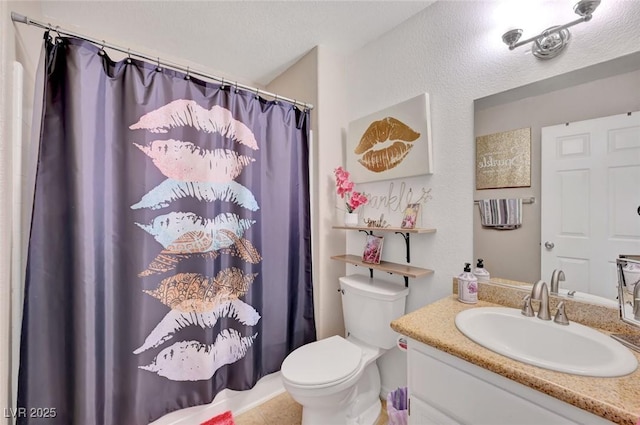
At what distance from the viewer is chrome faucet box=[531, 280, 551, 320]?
0.96 m

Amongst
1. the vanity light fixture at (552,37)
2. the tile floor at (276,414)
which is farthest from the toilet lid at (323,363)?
the vanity light fixture at (552,37)

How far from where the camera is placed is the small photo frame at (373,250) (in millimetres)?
1600

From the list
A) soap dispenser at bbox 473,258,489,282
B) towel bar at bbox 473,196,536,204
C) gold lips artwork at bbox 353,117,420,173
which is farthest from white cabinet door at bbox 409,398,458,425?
gold lips artwork at bbox 353,117,420,173

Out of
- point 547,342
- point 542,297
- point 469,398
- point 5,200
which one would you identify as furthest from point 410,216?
point 5,200

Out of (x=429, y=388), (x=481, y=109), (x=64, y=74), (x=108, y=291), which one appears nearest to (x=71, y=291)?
(x=108, y=291)

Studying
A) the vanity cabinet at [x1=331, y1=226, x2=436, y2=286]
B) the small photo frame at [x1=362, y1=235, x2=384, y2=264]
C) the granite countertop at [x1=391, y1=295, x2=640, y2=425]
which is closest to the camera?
the granite countertop at [x1=391, y1=295, x2=640, y2=425]

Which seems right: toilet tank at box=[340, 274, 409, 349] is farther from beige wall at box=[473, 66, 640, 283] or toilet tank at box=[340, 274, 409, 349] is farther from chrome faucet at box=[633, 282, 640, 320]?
chrome faucet at box=[633, 282, 640, 320]

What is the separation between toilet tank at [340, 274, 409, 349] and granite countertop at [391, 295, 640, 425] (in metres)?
0.49

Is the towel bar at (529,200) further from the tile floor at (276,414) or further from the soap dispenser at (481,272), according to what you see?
the tile floor at (276,414)

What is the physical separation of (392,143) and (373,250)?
2.30ft

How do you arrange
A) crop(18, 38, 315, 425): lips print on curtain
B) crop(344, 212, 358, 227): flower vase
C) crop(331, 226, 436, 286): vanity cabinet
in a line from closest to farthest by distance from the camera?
crop(18, 38, 315, 425): lips print on curtain, crop(331, 226, 436, 286): vanity cabinet, crop(344, 212, 358, 227): flower vase

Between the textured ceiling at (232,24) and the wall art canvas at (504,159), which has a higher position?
the textured ceiling at (232,24)

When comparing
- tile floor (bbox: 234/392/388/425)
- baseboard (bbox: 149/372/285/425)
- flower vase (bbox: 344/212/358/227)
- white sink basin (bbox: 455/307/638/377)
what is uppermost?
flower vase (bbox: 344/212/358/227)

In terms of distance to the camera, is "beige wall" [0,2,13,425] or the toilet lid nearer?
"beige wall" [0,2,13,425]
